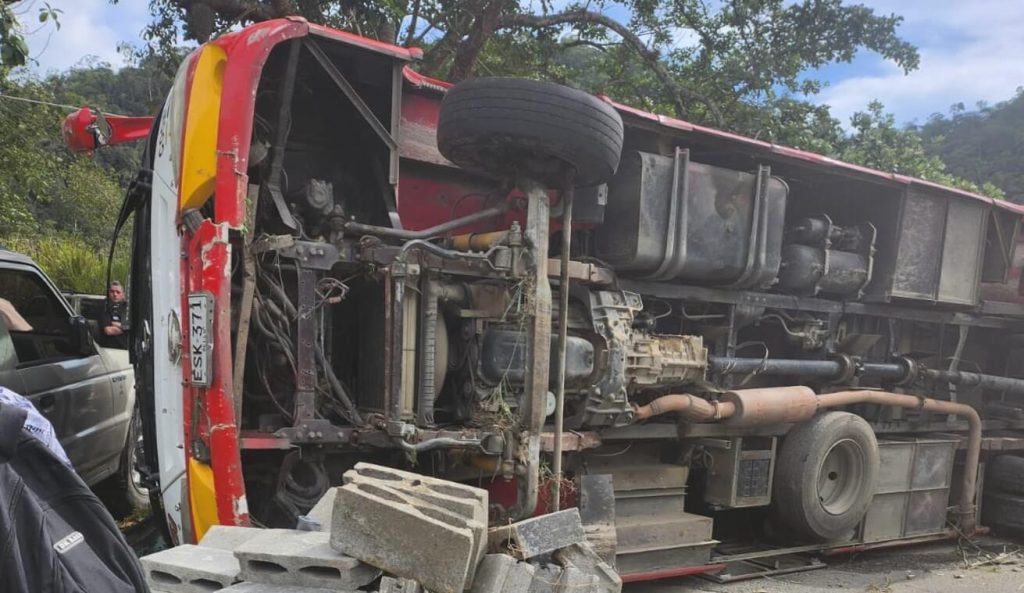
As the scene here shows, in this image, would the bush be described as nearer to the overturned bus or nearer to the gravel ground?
the overturned bus

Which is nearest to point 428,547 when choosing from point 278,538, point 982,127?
point 278,538

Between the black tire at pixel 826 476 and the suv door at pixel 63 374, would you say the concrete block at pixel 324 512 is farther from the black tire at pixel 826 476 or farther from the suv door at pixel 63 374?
the black tire at pixel 826 476

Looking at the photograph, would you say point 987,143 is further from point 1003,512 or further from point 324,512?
point 324,512

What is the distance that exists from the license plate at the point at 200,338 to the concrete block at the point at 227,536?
1.90 feet

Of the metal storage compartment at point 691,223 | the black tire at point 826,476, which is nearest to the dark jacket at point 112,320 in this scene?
the metal storage compartment at point 691,223

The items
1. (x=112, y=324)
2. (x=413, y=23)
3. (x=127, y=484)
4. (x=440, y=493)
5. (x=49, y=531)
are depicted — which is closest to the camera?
(x=49, y=531)

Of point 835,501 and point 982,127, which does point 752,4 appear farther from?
point 982,127

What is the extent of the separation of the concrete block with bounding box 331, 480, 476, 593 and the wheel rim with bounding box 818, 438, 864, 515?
3.63 metres

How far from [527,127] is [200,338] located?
166 cm

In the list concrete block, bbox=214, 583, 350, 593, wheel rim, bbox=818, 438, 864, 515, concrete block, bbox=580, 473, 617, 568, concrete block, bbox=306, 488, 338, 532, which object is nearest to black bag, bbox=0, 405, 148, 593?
concrete block, bbox=214, 583, 350, 593

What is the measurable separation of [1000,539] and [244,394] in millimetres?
6687

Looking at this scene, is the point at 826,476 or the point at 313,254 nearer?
the point at 313,254

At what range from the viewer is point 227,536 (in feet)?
9.64

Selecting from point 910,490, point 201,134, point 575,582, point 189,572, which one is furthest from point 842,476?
point 201,134
